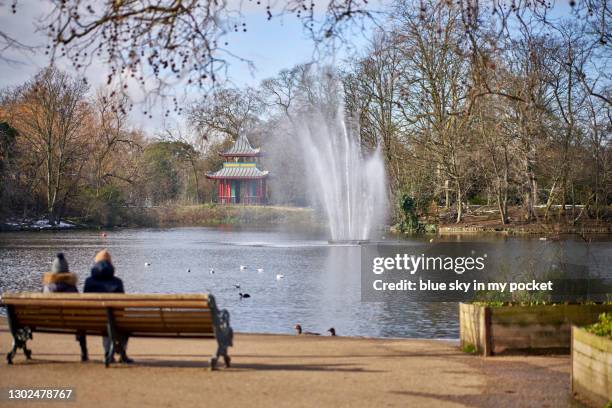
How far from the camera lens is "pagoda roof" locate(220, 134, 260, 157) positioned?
85500mm

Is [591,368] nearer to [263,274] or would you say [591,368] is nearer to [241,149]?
[263,274]

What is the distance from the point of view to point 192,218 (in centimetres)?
7600

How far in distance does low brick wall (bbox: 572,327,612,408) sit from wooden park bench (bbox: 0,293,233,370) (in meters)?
3.16

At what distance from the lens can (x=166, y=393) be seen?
7691mm

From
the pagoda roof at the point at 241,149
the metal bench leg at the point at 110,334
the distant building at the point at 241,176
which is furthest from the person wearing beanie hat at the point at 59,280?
the pagoda roof at the point at 241,149

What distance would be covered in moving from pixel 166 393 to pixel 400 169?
49.3 metres

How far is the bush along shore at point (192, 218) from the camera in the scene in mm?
63906

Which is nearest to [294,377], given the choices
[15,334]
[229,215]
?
[15,334]

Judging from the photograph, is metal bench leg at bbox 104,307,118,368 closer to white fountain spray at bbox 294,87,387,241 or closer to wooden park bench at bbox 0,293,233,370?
wooden park bench at bbox 0,293,233,370

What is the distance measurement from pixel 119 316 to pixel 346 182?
43.6 metres

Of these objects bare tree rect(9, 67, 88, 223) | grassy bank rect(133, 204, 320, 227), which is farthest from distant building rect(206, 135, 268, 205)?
bare tree rect(9, 67, 88, 223)

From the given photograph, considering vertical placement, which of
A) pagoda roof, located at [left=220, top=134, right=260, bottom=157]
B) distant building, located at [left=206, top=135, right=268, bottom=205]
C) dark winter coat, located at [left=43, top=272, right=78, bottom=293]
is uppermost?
A: pagoda roof, located at [left=220, top=134, right=260, bottom=157]

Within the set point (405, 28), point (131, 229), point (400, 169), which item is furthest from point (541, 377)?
point (131, 229)

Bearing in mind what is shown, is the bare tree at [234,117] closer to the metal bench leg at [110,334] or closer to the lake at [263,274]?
the lake at [263,274]
